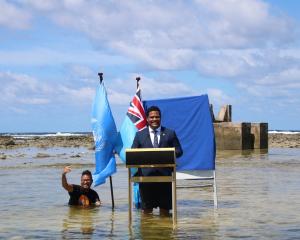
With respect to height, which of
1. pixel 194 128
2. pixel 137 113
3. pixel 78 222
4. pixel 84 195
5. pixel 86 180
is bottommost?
pixel 78 222

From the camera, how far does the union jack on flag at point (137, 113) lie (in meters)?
11.4

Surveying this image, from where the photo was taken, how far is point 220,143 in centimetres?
3609

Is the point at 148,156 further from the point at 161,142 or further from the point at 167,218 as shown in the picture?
the point at 167,218

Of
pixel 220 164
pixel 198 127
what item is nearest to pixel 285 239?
pixel 198 127

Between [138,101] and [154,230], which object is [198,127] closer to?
[138,101]

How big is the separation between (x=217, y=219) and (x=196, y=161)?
1.49 metres

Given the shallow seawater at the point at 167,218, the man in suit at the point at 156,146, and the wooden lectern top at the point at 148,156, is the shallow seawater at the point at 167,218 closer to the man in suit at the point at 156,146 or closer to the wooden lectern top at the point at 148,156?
the man in suit at the point at 156,146

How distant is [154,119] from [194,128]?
1.86m

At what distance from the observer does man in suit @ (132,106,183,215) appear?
406 inches

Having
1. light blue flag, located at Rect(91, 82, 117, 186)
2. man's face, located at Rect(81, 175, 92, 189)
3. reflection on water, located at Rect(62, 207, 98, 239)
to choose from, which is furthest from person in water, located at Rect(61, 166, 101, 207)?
light blue flag, located at Rect(91, 82, 117, 186)

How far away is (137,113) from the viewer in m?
11.5

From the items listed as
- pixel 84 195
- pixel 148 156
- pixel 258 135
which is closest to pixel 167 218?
pixel 148 156

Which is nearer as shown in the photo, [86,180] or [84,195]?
[86,180]

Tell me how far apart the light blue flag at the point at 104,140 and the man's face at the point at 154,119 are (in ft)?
4.43
